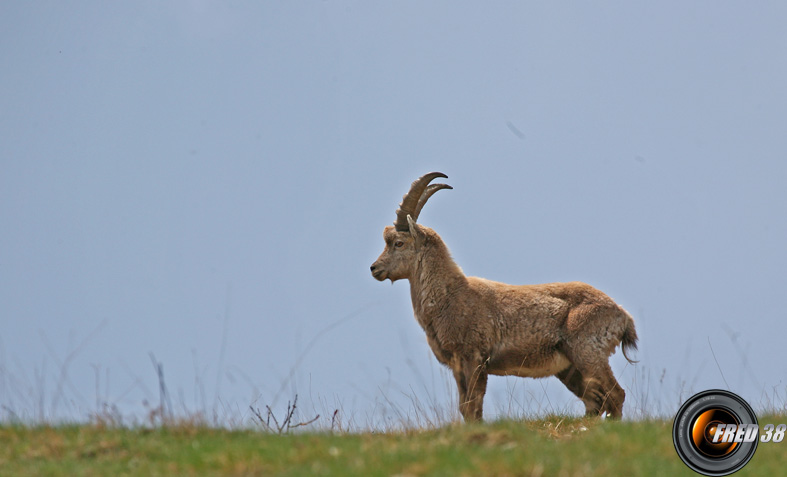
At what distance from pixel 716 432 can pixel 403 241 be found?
582cm

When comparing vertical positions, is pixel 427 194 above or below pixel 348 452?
above

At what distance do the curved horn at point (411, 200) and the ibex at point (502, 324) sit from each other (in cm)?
2

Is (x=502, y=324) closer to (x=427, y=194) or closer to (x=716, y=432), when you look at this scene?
(x=427, y=194)

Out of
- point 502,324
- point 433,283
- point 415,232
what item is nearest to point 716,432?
point 502,324

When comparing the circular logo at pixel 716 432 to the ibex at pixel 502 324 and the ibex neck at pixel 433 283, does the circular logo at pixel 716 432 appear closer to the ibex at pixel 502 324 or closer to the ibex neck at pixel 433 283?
the ibex at pixel 502 324

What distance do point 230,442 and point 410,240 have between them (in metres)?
5.18

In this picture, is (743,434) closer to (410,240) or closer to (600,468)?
(600,468)

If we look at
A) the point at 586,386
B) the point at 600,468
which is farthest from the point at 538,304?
the point at 600,468

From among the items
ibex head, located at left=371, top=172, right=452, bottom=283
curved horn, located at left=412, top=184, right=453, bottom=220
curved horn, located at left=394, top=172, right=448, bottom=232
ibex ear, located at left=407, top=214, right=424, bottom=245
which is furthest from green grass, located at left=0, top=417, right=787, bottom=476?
curved horn, located at left=412, top=184, right=453, bottom=220

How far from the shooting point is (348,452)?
6051 millimetres

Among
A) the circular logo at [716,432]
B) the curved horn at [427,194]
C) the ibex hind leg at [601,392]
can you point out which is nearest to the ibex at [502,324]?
the ibex hind leg at [601,392]

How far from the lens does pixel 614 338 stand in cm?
1080

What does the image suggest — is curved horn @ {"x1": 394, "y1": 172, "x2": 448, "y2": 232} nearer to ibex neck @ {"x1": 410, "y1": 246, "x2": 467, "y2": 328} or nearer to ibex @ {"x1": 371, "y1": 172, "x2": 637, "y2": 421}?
ibex @ {"x1": 371, "y1": 172, "x2": 637, "y2": 421}

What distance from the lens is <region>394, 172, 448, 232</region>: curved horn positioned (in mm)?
11422
